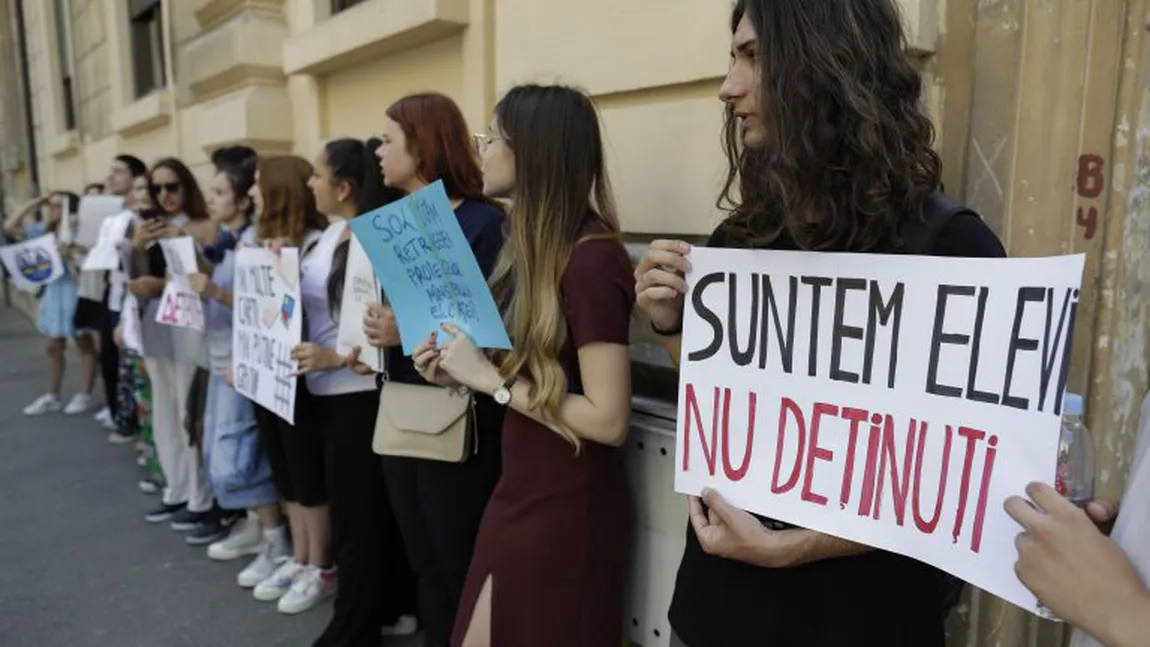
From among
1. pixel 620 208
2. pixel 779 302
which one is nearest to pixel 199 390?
pixel 620 208

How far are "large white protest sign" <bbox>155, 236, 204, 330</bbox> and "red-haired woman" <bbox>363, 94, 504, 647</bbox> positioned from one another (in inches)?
55.9

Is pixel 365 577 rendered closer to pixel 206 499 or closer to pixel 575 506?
pixel 575 506

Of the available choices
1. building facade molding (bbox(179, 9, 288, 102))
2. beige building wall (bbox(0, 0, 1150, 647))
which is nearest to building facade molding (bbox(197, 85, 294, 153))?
building facade molding (bbox(179, 9, 288, 102))

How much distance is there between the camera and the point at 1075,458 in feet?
3.66

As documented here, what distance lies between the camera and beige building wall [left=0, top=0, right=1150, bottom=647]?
5.18ft

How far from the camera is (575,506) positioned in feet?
5.66

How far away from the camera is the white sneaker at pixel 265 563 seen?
11.2 feet

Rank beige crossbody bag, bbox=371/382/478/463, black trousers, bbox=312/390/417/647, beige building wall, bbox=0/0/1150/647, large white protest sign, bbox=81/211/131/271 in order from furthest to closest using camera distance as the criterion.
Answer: large white protest sign, bbox=81/211/131/271
black trousers, bbox=312/390/417/647
beige crossbody bag, bbox=371/382/478/463
beige building wall, bbox=0/0/1150/647

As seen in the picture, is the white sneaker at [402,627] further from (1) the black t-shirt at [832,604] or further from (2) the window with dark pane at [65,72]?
(2) the window with dark pane at [65,72]

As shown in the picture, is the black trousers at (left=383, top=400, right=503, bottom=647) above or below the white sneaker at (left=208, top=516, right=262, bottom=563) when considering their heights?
above

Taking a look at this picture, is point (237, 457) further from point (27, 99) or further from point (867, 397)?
point (27, 99)

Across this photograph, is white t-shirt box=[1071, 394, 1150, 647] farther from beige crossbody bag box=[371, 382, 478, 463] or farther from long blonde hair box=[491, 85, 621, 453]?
beige crossbody bag box=[371, 382, 478, 463]

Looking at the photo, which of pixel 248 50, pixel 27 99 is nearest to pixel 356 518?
pixel 248 50

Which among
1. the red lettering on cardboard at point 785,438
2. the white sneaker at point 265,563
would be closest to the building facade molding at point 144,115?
the white sneaker at point 265,563
